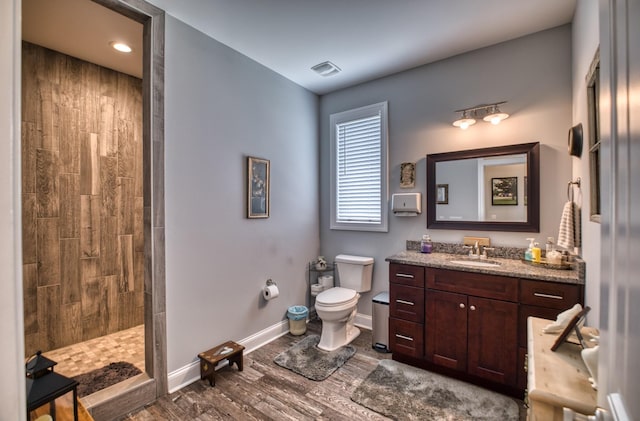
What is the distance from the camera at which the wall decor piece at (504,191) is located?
2.53m

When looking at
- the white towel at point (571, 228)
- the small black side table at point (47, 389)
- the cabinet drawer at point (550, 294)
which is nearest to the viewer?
the small black side table at point (47, 389)

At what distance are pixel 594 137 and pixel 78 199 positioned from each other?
3.93 m

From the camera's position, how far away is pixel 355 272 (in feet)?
10.5

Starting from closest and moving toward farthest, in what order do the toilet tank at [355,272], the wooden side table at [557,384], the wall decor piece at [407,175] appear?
the wooden side table at [557,384] < the wall decor piece at [407,175] < the toilet tank at [355,272]

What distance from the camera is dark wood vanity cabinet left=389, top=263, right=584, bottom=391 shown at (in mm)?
2004

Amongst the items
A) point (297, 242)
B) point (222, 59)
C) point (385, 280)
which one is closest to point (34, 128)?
point (222, 59)

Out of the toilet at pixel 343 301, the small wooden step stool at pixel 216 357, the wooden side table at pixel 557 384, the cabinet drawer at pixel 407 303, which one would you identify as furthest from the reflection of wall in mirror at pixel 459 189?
the small wooden step stool at pixel 216 357

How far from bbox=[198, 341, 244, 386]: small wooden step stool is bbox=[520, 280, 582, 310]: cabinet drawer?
→ 220 cm

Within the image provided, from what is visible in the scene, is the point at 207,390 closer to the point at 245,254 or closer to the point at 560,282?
the point at 245,254

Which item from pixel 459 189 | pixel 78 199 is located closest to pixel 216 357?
pixel 78 199

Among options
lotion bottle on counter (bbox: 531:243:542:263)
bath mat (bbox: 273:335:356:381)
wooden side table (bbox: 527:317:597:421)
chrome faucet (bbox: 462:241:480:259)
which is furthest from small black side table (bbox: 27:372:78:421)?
lotion bottle on counter (bbox: 531:243:542:263)

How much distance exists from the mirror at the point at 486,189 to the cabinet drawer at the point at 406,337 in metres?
0.99

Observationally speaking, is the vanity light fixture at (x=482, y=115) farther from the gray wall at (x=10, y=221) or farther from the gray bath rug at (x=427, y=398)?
the gray wall at (x=10, y=221)

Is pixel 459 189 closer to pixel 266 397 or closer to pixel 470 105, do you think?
pixel 470 105
